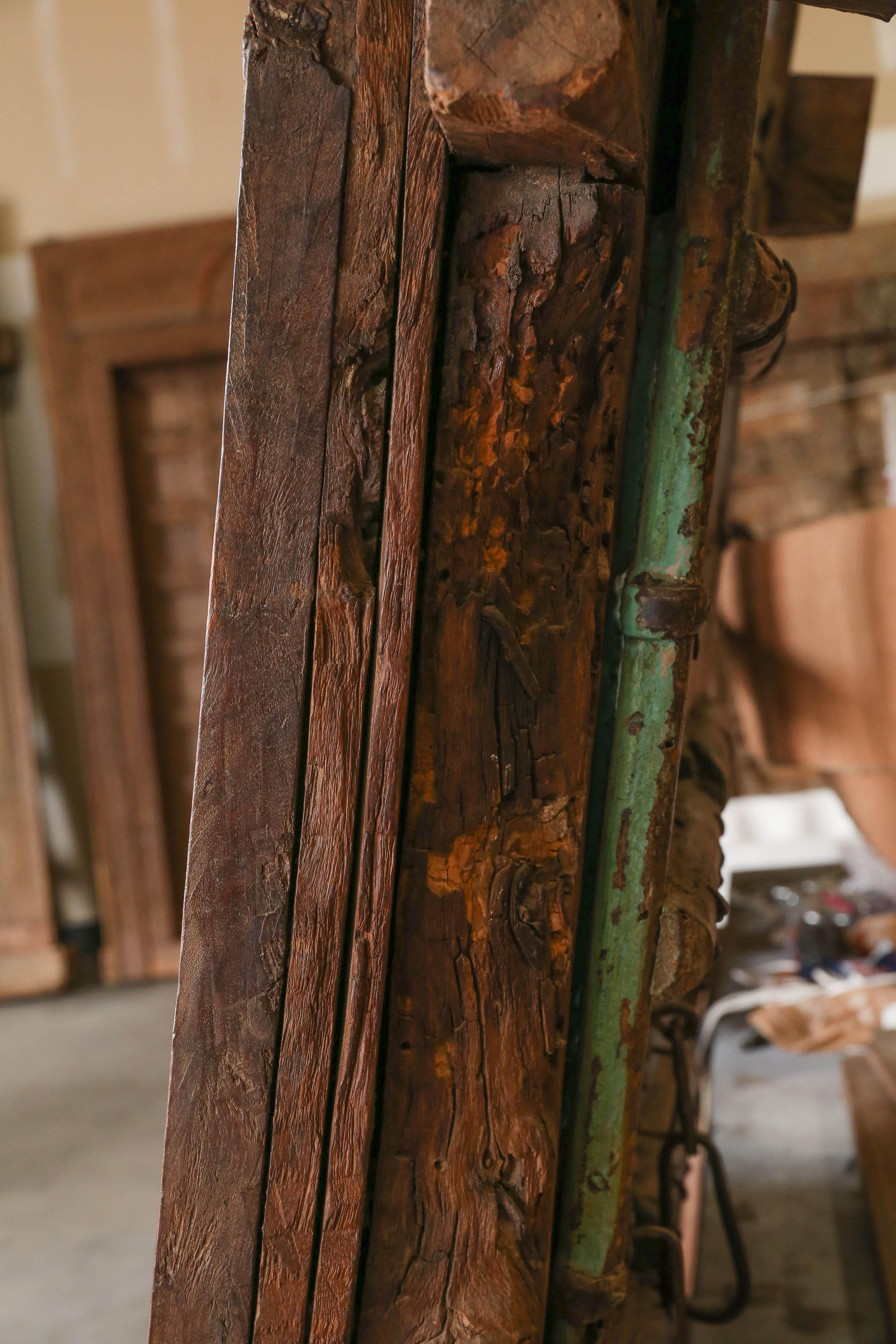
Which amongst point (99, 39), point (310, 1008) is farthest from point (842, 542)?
point (99, 39)

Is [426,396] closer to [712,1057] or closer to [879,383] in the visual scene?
[712,1057]

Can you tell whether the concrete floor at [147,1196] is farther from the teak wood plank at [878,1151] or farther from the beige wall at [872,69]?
the beige wall at [872,69]

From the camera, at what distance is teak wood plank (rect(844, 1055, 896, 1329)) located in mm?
1505

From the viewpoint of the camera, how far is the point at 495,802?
0.80 metres

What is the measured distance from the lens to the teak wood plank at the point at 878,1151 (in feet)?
4.94

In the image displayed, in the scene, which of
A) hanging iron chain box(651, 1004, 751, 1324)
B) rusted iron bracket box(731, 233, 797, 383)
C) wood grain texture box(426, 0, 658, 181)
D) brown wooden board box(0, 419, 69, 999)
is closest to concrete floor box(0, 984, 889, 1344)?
hanging iron chain box(651, 1004, 751, 1324)

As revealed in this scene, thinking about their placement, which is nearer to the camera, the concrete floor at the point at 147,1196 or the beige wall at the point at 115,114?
the concrete floor at the point at 147,1196

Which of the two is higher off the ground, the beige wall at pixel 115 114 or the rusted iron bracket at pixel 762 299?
the beige wall at pixel 115 114

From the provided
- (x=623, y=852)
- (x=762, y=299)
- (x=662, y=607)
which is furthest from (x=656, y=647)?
(x=762, y=299)

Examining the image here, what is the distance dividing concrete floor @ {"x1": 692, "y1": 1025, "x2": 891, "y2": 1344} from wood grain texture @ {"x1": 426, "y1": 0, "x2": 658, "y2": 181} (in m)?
1.58

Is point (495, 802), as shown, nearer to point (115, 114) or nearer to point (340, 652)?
point (340, 652)

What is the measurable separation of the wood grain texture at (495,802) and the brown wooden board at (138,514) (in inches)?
110

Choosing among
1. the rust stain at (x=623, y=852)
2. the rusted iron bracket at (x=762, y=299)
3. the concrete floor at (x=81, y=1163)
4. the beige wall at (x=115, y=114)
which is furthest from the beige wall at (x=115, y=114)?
the rust stain at (x=623, y=852)

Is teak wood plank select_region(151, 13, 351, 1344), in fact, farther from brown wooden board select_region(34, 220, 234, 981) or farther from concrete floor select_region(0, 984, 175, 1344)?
brown wooden board select_region(34, 220, 234, 981)
